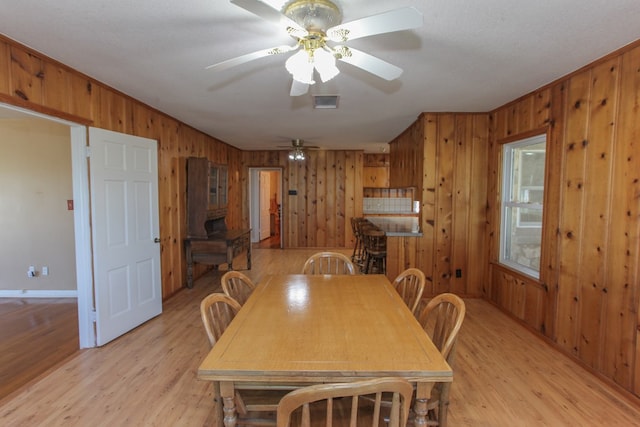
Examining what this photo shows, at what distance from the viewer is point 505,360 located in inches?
105

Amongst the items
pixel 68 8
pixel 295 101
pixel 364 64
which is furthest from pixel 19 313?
pixel 364 64

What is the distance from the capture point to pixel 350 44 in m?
2.17

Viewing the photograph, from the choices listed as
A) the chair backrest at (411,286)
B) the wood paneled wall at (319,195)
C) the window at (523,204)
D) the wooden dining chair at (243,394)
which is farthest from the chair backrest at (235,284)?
the wood paneled wall at (319,195)

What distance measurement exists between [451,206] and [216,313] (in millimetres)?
3294

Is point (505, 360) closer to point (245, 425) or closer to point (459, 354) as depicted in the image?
point (459, 354)

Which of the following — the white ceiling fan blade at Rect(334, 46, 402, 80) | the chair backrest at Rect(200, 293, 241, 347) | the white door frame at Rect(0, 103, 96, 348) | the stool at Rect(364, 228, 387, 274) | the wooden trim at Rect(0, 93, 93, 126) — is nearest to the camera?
the chair backrest at Rect(200, 293, 241, 347)

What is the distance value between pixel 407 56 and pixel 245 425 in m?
2.47

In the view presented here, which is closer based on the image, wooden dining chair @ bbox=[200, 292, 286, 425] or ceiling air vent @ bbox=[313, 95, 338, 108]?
wooden dining chair @ bbox=[200, 292, 286, 425]

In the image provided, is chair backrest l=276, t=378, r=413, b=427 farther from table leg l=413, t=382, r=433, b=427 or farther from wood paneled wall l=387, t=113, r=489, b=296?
wood paneled wall l=387, t=113, r=489, b=296

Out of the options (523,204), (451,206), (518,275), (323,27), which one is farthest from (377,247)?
(323,27)

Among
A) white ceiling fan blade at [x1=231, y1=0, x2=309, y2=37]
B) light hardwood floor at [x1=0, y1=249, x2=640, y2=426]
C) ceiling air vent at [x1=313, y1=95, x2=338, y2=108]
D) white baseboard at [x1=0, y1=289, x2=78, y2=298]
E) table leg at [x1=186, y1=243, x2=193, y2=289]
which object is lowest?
light hardwood floor at [x1=0, y1=249, x2=640, y2=426]

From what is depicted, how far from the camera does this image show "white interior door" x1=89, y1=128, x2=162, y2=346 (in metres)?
2.86

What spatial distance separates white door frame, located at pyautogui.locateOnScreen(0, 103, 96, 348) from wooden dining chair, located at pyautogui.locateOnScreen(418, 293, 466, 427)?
2818 mm

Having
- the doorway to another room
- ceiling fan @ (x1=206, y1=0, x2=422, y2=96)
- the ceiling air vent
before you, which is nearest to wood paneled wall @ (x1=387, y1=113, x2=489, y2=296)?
the ceiling air vent
